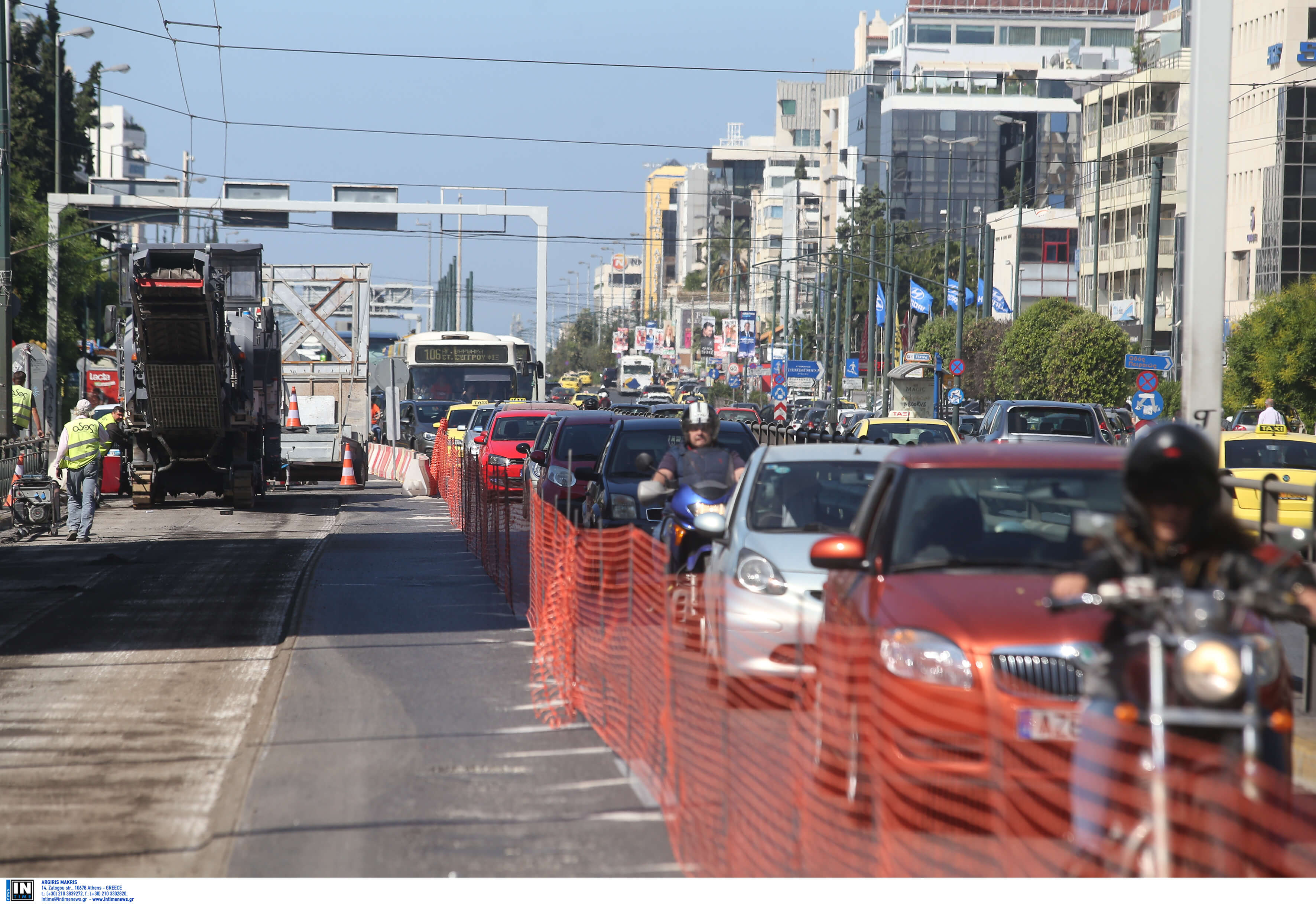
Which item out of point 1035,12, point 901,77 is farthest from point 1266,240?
point 1035,12

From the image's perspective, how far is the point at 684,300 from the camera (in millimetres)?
185875

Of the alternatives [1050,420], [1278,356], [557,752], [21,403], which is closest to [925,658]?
[557,752]

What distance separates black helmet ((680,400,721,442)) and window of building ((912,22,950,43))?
134 m

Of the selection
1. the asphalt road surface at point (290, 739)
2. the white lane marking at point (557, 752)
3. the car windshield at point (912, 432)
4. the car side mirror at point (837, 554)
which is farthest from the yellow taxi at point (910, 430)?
the car side mirror at point (837, 554)

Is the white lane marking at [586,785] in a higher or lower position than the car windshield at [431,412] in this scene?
lower

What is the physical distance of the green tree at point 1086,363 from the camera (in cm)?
5022

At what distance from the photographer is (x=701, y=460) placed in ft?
38.3

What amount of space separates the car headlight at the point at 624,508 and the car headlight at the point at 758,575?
617 centimetres

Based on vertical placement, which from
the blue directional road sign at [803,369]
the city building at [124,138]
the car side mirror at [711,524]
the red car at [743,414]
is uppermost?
the city building at [124,138]

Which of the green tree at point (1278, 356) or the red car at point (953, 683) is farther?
the green tree at point (1278, 356)

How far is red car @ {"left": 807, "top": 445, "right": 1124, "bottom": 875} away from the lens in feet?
16.5

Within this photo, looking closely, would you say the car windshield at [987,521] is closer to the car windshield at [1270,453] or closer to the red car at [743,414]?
the car windshield at [1270,453]

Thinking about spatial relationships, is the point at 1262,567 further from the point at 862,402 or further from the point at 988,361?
the point at 862,402

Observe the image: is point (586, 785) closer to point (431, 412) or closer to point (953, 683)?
point (953, 683)
